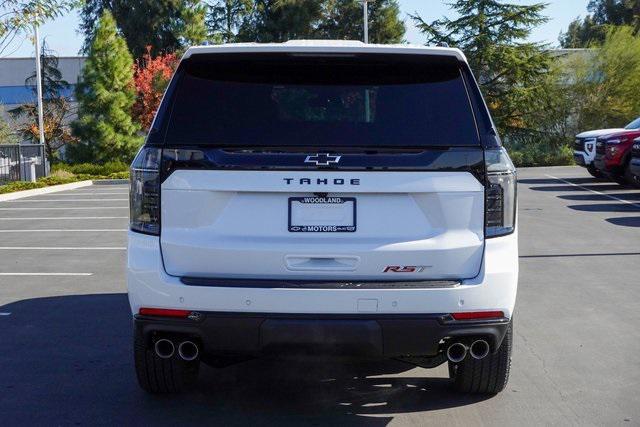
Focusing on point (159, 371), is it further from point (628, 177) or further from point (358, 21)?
point (358, 21)

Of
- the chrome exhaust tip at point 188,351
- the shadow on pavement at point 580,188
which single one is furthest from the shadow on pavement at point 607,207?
the chrome exhaust tip at point 188,351

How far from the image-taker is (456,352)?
16.6 ft

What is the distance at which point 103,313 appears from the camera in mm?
8539

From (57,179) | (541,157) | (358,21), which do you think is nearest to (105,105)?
(57,179)

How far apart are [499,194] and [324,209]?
3.01 feet

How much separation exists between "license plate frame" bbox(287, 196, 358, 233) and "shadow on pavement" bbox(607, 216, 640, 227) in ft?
38.9

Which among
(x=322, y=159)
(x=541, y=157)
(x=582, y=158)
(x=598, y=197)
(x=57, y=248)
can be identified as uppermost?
(x=322, y=159)

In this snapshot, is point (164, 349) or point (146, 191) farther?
point (164, 349)

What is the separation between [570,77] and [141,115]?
18235 mm

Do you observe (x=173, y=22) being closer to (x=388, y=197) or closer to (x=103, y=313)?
(x=103, y=313)

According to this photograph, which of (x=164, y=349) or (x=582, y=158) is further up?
(x=582, y=158)

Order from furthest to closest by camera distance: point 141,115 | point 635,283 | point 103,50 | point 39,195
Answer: point 141,115 < point 103,50 < point 39,195 < point 635,283

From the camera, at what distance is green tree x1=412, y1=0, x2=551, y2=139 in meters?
41.0

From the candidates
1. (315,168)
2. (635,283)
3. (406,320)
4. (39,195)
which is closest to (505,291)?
(406,320)
